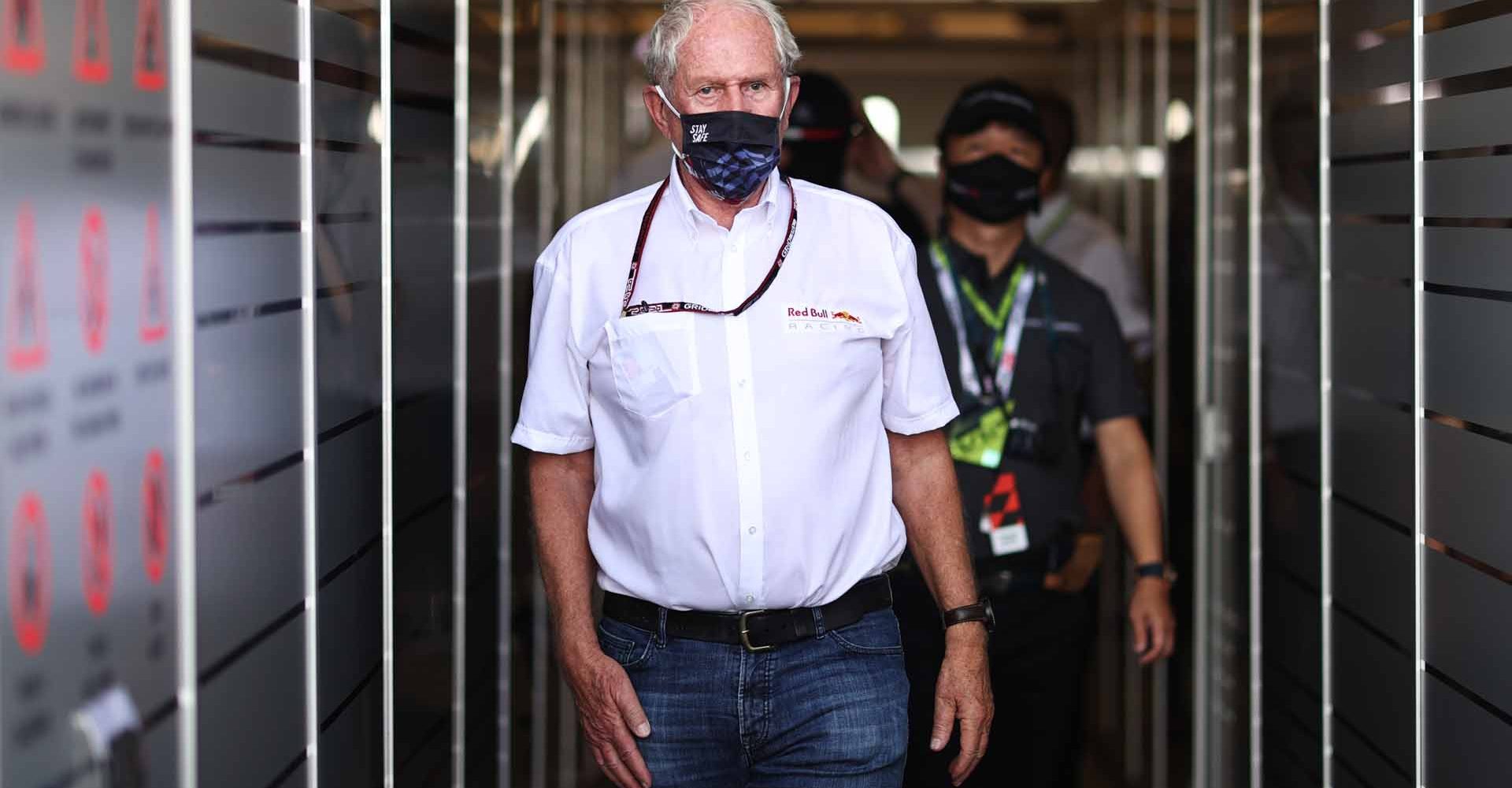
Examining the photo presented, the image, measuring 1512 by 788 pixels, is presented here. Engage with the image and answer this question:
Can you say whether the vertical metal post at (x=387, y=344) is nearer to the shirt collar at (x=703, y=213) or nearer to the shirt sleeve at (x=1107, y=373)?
the shirt collar at (x=703, y=213)

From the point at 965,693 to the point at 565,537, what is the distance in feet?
2.16

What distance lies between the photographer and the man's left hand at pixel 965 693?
285cm

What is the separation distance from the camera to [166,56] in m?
2.03

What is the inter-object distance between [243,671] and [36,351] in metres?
0.79

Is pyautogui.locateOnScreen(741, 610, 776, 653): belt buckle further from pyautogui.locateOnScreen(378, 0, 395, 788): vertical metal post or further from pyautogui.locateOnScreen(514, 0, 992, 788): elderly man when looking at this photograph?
pyautogui.locateOnScreen(378, 0, 395, 788): vertical metal post

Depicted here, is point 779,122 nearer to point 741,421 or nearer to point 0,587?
point 741,421

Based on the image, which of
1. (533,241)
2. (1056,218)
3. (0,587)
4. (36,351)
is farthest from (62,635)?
(1056,218)

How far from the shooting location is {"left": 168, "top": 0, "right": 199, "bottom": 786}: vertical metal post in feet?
6.78

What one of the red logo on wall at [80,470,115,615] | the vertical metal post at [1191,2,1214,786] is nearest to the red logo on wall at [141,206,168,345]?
the red logo on wall at [80,470,115,615]

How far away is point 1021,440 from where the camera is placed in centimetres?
380

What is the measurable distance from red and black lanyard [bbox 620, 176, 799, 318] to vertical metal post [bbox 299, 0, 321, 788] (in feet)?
1.51

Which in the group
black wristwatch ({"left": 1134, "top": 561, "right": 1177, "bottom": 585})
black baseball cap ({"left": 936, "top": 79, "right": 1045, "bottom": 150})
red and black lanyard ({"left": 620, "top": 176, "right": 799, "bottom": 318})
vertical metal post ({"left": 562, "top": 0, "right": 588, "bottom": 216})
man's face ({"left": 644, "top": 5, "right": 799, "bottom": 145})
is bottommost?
black wristwatch ({"left": 1134, "top": 561, "right": 1177, "bottom": 585})

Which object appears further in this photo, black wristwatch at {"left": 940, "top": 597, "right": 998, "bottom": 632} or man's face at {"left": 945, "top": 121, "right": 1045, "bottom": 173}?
man's face at {"left": 945, "top": 121, "right": 1045, "bottom": 173}

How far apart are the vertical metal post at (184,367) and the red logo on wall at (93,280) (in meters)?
0.22
